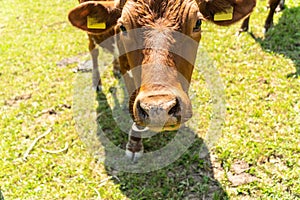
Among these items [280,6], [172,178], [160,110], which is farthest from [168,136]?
[280,6]

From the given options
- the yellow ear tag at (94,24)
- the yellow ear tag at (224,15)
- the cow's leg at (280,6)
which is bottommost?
the cow's leg at (280,6)

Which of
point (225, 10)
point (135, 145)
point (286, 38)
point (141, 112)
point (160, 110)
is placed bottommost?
point (135, 145)

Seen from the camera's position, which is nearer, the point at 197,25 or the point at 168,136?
the point at 197,25

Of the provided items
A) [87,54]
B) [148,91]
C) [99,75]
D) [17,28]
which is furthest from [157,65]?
[17,28]

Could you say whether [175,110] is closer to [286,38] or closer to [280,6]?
[286,38]

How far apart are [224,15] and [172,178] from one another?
1.88m

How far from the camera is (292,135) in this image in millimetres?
4508

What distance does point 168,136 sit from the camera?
15.5 ft

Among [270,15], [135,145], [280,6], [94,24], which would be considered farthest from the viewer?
[280,6]

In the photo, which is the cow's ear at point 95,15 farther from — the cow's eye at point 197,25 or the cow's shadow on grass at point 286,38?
the cow's shadow on grass at point 286,38

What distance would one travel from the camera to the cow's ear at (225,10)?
376cm

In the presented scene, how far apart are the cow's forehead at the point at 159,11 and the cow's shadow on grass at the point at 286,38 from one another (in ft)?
9.99

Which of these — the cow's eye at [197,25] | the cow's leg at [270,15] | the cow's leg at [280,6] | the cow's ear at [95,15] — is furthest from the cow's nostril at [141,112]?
the cow's leg at [280,6]

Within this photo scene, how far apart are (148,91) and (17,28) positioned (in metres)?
5.99
